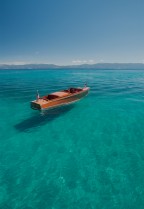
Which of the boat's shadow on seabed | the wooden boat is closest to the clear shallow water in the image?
the boat's shadow on seabed

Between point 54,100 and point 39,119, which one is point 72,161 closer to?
point 39,119

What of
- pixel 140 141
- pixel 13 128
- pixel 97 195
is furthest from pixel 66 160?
pixel 13 128

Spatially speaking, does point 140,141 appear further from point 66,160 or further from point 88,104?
point 88,104

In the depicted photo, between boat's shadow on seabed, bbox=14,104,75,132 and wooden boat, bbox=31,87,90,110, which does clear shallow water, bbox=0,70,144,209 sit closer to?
boat's shadow on seabed, bbox=14,104,75,132

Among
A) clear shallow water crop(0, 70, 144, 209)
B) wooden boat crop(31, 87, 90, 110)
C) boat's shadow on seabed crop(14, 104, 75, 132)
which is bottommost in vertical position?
clear shallow water crop(0, 70, 144, 209)

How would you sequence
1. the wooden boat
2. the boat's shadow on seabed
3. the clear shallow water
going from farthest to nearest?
1. the wooden boat
2. the boat's shadow on seabed
3. the clear shallow water

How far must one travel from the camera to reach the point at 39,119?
59.2 ft

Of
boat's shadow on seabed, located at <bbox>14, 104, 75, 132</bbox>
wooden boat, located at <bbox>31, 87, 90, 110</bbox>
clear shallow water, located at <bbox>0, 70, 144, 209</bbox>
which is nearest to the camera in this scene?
clear shallow water, located at <bbox>0, 70, 144, 209</bbox>

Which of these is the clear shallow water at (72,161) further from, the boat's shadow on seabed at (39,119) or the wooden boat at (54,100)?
the wooden boat at (54,100)

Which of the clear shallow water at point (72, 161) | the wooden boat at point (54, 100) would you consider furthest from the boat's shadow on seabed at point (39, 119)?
the wooden boat at point (54, 100)

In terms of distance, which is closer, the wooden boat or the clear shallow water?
the clear shallow water

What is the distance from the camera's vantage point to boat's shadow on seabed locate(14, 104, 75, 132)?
15977mm

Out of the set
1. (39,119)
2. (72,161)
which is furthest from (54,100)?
(72,161)

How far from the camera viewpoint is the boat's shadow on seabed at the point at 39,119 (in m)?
16.0
